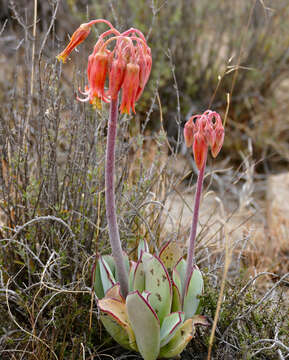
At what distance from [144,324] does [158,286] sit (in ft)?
0.47

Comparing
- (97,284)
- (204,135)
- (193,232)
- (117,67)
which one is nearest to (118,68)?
(117,67)

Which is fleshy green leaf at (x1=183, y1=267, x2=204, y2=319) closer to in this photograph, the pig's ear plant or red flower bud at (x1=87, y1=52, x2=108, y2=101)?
the pig's ear plant

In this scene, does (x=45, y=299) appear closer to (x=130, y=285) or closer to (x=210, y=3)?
(x=130, y=285)

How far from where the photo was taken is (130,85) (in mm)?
1146

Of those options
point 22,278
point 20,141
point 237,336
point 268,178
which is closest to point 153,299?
point 237,336

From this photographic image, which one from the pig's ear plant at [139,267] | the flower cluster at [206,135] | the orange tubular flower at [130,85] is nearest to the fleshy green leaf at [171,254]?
the pig's ear plant at [139,267]

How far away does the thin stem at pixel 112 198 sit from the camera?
4.15 feet

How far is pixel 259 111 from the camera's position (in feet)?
14.3

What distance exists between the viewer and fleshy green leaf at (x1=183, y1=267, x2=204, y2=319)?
1.53 meters

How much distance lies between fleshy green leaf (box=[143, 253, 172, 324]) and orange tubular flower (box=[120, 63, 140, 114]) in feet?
1.69

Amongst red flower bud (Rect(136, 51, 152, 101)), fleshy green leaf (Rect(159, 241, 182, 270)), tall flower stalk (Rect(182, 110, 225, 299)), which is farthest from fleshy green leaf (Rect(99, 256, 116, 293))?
red flower bud (Rect(136, 51, 152, 101))

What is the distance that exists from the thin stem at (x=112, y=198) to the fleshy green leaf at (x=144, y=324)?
0.17 metres

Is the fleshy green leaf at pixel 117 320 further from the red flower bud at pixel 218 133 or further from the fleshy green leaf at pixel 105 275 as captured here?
the red flower bud at pixel 218 133

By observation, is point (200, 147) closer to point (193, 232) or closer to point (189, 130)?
point (189, 130)
